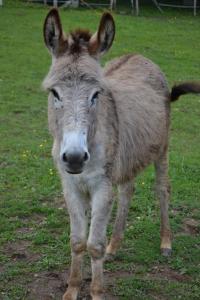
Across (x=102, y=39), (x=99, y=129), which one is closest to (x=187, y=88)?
(x=99, y=129)

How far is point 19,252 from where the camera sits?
5.06 m

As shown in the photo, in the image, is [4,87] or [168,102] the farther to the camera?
[4,87]

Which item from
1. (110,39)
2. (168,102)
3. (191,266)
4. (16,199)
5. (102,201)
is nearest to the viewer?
(110,39)

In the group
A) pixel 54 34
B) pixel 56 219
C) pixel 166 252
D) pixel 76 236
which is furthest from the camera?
pixel 56 219

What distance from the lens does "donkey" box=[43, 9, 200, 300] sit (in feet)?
11.6

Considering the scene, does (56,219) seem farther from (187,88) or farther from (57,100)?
(57,100)

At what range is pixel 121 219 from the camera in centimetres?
526

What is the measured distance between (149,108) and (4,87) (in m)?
6.73

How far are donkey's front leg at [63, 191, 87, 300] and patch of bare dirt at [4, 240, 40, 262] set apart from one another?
0.68 m

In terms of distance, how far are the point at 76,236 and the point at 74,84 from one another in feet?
4.11

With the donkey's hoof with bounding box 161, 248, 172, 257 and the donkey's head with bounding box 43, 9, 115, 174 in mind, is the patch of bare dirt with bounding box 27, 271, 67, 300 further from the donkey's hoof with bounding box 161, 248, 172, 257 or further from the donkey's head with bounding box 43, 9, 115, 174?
the donkey's head with bounding box 43, 9, 115, 174

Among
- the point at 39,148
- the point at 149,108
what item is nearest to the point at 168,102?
the point at 149,108

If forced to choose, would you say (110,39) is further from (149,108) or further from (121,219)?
(121,219)

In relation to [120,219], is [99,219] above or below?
above
